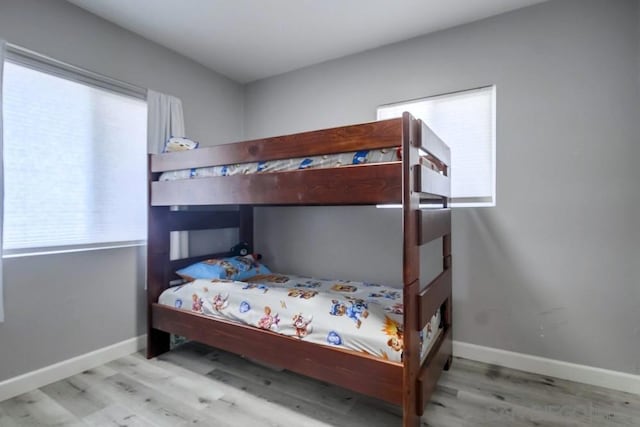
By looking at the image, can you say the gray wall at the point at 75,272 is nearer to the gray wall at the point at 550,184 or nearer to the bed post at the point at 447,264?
the gray wall at the point at 550,184

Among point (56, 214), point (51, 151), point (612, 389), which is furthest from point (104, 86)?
point (612, 389)

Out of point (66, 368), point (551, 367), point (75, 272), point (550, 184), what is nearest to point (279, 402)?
point (66, 368)

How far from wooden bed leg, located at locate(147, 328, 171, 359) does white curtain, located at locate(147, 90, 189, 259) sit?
23.1 inches

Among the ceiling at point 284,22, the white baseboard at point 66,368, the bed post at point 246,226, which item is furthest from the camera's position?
the bed post at point 246,226

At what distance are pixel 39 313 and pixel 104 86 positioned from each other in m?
1.57

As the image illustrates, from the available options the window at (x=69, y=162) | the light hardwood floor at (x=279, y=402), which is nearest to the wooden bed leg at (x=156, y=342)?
the light hardwood floor at (x=279, y=402)

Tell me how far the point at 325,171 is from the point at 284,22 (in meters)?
1.38

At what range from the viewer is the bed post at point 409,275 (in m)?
1.33

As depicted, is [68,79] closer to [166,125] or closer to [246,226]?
[166,125]

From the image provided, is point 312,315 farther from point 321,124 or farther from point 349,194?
point 321,124

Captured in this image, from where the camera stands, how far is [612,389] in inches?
72.6

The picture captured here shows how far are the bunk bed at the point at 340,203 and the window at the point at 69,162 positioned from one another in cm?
21

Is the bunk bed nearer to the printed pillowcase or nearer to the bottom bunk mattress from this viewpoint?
the bottom bunk mattress

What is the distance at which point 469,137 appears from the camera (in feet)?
7.58
